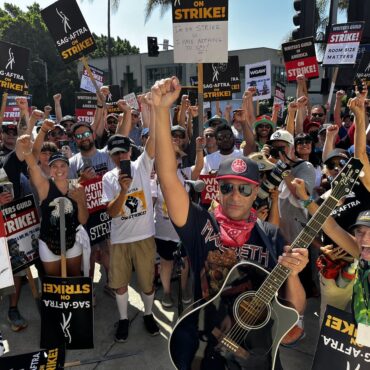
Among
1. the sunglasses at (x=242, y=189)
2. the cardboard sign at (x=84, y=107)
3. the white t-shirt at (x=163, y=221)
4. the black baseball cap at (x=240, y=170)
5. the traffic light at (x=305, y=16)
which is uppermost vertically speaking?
the traffic light at (x=305, y=16)

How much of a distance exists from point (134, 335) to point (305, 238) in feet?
7.77

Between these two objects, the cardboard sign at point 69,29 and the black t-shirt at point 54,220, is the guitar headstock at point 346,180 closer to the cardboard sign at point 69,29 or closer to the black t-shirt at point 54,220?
the black t-shirt at point 54,220

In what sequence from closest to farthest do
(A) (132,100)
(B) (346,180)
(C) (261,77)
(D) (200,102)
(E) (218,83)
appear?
(B) (346,180) < (D) (200,102) < (E) (218,83) < (C) (261,77) < (A) (132,100)

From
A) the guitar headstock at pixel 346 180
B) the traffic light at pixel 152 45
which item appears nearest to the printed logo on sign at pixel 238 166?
Result: the guitar headstock at pixel 346 180

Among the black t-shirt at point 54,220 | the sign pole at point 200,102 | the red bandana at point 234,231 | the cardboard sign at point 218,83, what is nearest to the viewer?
the red bandana at point 234,231

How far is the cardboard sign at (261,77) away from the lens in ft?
26.1

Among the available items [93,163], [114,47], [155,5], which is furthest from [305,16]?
[114,47]

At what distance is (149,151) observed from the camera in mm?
3400

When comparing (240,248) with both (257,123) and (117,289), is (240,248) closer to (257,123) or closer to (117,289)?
(117,289)

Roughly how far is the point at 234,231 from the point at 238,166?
379 mm

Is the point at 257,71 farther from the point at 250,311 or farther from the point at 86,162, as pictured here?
the point at 250,311

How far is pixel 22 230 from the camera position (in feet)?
11.3

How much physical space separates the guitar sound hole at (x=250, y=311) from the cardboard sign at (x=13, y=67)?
19.9ft

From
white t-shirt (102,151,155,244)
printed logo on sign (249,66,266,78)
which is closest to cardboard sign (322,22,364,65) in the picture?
printed logo on sign (249,66,266,78)
